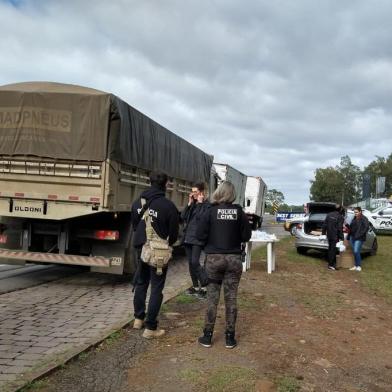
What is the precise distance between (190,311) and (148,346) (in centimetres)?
171

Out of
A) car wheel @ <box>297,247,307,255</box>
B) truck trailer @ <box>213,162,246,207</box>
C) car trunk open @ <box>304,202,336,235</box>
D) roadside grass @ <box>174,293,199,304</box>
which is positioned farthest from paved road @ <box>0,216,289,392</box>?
truck trailer @ <box>213,162,246,207</box>

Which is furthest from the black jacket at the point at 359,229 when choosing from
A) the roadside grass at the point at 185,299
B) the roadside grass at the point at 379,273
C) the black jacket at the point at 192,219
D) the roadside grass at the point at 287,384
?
the roadside grass at the point at 287,384

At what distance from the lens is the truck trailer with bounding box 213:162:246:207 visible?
20317mm

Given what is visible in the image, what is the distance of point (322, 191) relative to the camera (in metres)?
92.6

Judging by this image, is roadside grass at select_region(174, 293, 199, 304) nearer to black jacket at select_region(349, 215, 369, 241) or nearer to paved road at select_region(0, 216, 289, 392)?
paved road at select_region(0, 216, 289, 392)

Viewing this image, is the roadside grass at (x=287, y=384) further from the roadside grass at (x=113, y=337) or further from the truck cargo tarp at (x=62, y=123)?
the truck cargo tarp at (x=62, y=123)

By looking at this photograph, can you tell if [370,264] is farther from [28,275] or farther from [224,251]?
[224,251]

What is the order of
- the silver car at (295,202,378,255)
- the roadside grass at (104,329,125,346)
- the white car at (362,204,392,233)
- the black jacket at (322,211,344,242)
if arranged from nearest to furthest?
the roadside grass at (104,329,125,346), the black jacket at (322,211,344,242), the silver car at (295,202,378,255), the white car at (362,204,392,233)

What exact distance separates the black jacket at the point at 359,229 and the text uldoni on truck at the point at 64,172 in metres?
6.57

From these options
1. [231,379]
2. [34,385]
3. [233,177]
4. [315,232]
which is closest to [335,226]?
[315,232]

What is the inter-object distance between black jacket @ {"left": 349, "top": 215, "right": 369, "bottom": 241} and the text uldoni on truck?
657 cm

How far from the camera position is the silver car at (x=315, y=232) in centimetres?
1408

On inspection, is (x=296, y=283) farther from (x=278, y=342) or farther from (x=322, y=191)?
(x=322, y=191)

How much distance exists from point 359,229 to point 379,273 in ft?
4.22
